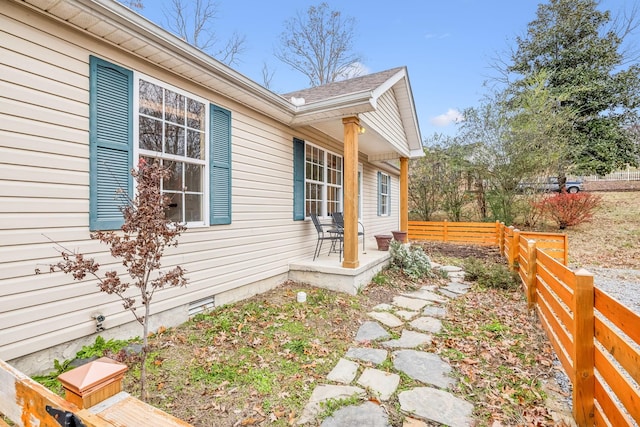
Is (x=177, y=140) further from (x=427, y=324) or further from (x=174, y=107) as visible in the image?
(x=427, y=324)

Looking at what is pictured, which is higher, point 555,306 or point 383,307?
point 555,306

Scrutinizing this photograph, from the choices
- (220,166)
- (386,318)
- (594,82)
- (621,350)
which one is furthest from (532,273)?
(594,82)

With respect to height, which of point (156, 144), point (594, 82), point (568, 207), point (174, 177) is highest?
point (594, 82)

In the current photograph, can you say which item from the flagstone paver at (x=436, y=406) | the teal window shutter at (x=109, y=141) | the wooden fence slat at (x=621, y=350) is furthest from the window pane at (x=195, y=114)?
the wooden fence slat at (x=621, y=350)

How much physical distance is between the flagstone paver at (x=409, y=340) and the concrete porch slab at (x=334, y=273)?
1331mm

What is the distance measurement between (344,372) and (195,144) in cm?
308

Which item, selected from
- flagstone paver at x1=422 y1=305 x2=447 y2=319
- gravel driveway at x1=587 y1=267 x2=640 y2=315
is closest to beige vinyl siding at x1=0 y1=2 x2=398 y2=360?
flagstone paver at x1=422 y1=305 x2=447 y2=319

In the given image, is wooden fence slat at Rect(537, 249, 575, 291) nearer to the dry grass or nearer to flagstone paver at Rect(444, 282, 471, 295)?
flagstone paver at Rect(444, 282, 471, 295)

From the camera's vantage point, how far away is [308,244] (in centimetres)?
590

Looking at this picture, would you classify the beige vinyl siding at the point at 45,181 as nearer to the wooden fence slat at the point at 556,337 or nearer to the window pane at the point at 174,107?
the window pane at the point at 174,107

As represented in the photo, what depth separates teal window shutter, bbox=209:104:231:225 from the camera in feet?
12.3

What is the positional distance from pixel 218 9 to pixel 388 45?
712cm

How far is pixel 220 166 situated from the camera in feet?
12.6

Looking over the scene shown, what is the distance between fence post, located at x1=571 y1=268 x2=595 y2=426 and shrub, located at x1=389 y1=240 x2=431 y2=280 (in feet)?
12.4
